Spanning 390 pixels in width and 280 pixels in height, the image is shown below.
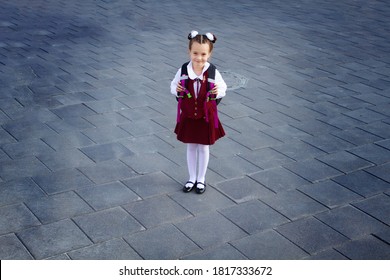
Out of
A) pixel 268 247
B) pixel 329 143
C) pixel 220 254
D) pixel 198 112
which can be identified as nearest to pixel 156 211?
pixel 220 254

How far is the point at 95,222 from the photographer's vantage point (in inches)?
198

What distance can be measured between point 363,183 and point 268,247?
167 centimetres

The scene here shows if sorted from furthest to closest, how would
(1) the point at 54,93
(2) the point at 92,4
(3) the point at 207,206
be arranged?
(2) the point at 92,4 < (1) the point at 54,93 < (3) the point at 207,206

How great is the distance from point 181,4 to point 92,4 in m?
2.38

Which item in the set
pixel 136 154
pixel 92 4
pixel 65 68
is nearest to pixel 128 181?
pixel 136 154

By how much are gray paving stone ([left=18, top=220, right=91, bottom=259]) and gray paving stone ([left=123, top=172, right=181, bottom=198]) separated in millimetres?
850

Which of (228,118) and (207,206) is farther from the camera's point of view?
(228,118)

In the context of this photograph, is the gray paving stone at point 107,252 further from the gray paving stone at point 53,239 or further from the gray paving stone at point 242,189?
the gray paving stone at point 242,189

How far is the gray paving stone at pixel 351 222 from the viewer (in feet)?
16.4

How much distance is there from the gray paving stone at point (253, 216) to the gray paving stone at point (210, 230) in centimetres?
8

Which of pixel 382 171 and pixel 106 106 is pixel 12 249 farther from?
pixel 382 171

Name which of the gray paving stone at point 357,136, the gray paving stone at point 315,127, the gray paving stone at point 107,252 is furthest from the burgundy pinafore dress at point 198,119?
the gray paving stone at point 357,136

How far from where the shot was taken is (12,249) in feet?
15.1
